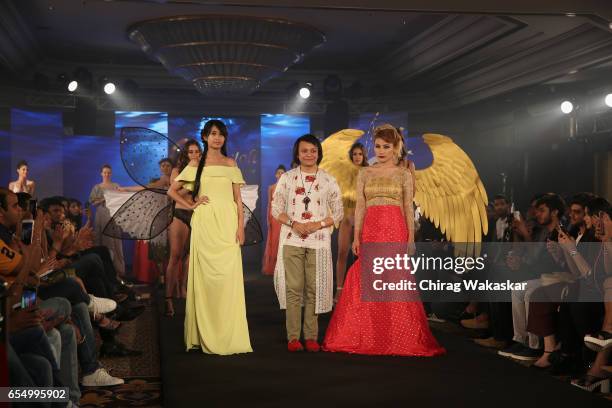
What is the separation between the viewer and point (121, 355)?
5184mm

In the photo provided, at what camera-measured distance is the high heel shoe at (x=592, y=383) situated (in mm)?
4152

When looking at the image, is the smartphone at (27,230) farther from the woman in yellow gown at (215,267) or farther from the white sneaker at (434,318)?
the white sneaker at (434,318)

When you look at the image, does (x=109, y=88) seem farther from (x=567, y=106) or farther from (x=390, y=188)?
(x=390, y=188)

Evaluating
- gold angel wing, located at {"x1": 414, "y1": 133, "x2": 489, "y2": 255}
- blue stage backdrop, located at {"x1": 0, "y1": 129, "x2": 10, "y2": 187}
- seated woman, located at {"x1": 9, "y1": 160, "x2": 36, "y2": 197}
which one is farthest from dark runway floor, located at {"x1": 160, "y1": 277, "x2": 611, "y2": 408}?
blue stage backdrop, located at {"x1": 0, "y1": 129, "x2": 10, "y2": 187}

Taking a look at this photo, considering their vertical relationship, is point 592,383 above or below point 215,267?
below

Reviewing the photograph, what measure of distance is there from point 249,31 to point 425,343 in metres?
4.38

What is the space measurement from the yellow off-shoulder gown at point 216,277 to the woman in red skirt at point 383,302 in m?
0.59

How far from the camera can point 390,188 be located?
482 cm

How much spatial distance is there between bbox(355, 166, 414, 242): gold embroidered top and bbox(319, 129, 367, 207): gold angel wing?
1139mm

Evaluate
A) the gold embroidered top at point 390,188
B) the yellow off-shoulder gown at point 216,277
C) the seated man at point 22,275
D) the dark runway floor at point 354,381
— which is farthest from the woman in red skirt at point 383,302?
the seated man at point 22,275

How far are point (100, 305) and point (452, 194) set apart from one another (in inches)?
99.1

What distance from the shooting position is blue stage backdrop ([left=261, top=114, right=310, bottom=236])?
12.8 m

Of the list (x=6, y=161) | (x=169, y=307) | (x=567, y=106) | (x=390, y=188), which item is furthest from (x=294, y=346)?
(x=6, y=161)

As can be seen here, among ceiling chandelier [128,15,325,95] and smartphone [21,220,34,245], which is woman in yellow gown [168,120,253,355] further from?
ceiling chandelier [128,15,325,95]
